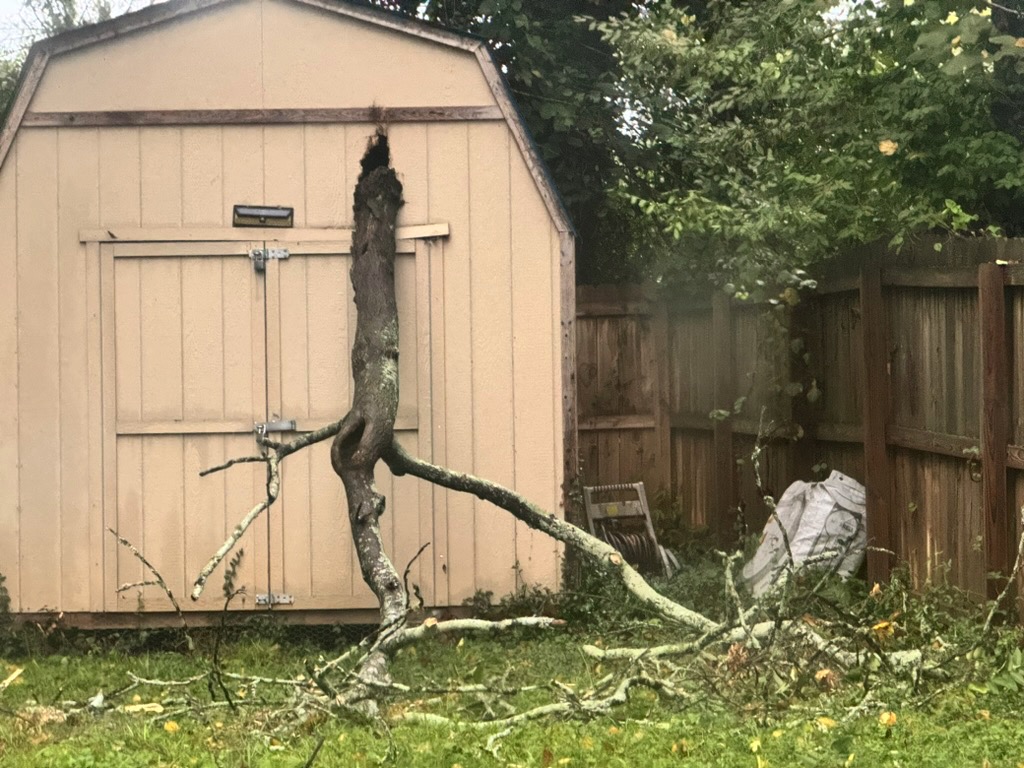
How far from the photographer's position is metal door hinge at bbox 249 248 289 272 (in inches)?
351

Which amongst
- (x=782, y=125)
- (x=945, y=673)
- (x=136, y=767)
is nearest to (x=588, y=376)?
(x=782, y=125)

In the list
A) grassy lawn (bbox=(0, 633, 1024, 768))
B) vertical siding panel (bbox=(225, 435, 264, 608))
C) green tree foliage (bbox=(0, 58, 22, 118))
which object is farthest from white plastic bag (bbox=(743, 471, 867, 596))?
green tree foliage (bbox=(0, 58, 22, 118))

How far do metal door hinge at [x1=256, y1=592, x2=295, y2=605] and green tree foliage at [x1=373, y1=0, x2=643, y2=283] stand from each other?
4663 mm

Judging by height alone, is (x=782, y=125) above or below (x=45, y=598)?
above

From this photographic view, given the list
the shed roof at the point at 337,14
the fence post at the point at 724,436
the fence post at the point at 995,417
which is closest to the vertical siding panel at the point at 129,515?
the shed roof at the point at 337,14

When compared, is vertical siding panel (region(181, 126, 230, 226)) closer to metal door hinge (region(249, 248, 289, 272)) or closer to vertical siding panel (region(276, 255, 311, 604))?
metal door hinge (region(249, 248, 289, 272))

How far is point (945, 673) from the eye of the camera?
634 cm

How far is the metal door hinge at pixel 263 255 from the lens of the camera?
8906 mm

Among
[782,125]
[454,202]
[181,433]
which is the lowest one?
[181,433]

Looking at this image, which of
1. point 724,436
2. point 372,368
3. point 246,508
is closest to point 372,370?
point 372,368

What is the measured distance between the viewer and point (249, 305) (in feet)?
29.3

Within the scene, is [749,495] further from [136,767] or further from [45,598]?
[136,767]

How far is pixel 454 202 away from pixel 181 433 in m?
2.05

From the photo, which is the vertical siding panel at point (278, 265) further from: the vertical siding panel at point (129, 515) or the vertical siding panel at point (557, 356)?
the vertical siding panel at point (557, 356)
